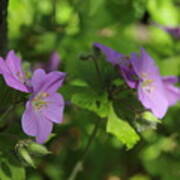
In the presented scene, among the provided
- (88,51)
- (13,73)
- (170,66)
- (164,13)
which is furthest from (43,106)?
(164,13)

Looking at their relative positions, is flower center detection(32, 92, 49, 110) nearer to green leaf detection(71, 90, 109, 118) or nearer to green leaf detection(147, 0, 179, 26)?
green leaf detection(71, 90, 109, 118)

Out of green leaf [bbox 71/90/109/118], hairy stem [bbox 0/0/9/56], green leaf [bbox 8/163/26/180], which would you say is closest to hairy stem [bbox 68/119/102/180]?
green leaf [bbox 71/90/109/118]

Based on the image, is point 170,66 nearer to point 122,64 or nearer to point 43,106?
point 122,64

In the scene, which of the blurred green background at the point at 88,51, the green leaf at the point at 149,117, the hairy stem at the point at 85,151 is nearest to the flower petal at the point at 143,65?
the green leaf at the point at 149,117

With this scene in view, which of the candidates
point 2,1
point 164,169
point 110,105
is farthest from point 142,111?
point 164,169

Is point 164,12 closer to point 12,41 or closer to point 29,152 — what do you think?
point 12,41

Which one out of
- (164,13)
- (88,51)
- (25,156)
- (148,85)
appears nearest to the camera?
(25,156)
